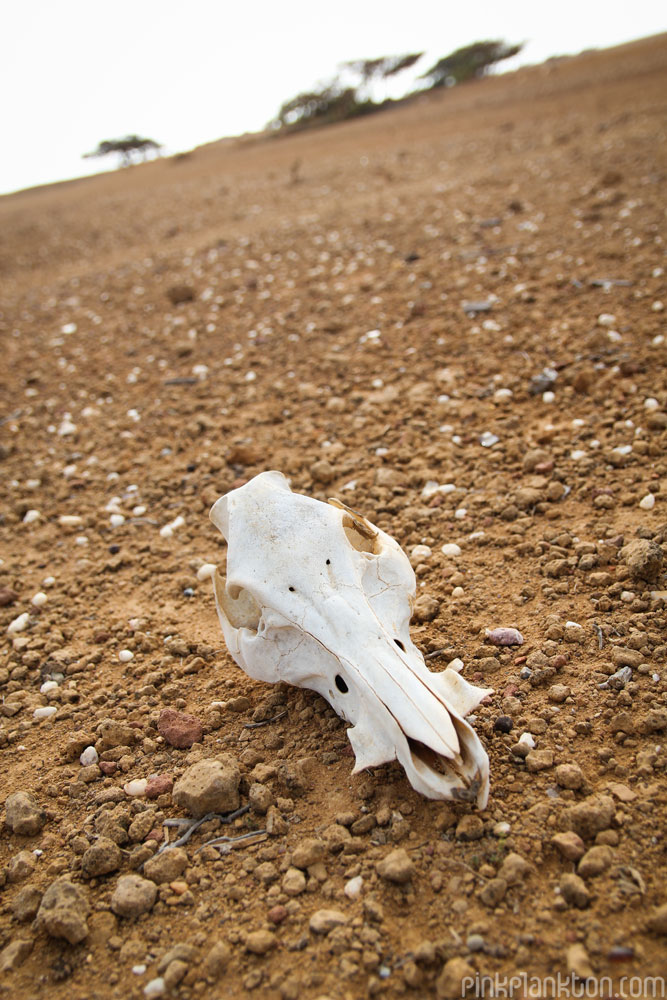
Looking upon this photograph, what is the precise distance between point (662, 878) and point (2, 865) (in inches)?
62.0

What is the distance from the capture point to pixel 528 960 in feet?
4.39

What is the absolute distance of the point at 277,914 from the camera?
4.99 feet

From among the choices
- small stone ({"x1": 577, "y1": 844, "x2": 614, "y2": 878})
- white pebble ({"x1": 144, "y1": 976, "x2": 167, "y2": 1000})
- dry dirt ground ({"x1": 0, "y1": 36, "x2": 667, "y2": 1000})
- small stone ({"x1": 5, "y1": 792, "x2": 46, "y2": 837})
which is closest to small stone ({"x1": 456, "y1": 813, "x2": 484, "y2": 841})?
dry dirt ground ({"x1": 0, "y1": 36, "x2": 667, "y2": 1000})

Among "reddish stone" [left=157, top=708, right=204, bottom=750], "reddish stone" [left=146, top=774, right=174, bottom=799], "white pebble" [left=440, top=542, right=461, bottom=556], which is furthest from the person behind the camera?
"white pebble" [left=440, top=542, right=461, bottom=556]

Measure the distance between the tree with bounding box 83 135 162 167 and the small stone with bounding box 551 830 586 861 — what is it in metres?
27.9

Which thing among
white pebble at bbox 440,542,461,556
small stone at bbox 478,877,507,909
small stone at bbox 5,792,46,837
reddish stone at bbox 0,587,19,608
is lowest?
white pebble at bbox 440,542,461,556

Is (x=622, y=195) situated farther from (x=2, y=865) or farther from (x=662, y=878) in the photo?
(x=2, y=865)

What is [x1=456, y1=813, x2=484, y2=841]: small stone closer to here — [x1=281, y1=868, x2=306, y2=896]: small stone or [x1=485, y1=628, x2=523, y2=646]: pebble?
[x1=281, y1=868, x2=306, y2=896]: small stone

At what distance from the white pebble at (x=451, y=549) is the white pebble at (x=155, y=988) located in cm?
165

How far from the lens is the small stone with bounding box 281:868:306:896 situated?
156 centimetres

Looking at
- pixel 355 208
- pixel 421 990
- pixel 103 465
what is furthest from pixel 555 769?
pixel 355 208

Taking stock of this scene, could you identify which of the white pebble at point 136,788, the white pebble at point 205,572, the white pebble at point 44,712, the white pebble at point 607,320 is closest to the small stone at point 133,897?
the white pebble at point 136,788

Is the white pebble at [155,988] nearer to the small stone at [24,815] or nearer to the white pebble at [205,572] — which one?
the small stone at [24,815]

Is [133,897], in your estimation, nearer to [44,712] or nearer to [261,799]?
[261,799]
